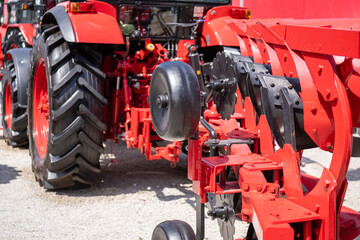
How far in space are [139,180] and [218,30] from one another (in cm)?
165

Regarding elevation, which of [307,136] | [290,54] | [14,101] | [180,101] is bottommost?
[14,101]

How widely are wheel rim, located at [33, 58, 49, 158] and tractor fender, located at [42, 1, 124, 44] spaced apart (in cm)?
73

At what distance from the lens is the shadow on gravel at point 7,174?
4.62m

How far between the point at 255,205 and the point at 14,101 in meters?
4.28

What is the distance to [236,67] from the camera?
107 inches

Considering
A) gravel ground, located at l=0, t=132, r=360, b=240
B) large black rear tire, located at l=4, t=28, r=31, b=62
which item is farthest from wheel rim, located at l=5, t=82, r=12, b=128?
gravel ground, located at l=0, t=132, r=360, b=240

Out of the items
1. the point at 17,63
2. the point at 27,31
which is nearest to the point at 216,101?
the point at 17,63

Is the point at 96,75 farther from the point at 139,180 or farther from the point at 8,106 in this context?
the point at 8,106

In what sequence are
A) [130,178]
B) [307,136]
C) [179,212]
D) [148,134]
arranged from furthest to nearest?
[130,178]
[148,134]
[179,212]
[307,136]

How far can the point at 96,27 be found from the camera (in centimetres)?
398

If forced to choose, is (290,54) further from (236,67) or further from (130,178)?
(130,178)

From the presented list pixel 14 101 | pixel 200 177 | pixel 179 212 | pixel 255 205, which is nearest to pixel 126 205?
pixel 179 212

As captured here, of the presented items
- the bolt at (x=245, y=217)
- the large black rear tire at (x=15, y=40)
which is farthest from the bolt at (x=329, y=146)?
the large black rear tire at (x=15, y=40)

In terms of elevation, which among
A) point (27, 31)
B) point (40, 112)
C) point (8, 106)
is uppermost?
point (27, 31)
